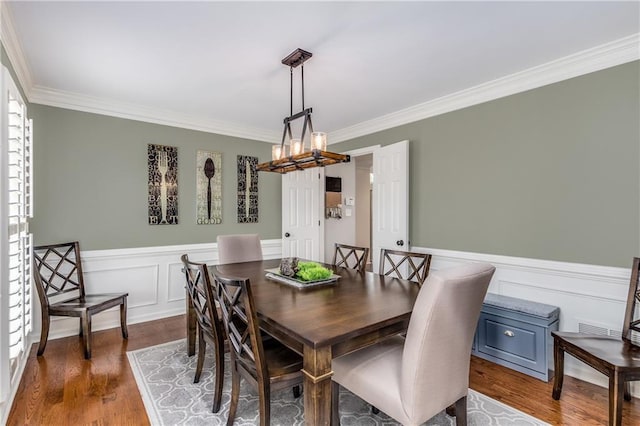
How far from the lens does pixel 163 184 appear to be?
3.83 m

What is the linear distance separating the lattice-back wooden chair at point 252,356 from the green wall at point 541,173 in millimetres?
2262

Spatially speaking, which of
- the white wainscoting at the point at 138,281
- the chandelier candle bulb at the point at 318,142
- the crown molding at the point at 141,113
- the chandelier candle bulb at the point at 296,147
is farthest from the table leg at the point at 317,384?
the crown molding at the point at 141,113

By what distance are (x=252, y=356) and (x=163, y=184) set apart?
2.87 metres

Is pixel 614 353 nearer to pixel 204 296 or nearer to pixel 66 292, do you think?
pixel 204 296

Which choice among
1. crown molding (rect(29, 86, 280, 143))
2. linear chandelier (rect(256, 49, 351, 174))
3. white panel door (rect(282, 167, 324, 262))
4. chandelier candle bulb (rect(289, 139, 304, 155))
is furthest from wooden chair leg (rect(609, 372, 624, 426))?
crown molding (rect(29, 86, 280, 143))

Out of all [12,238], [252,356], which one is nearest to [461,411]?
[252,356]

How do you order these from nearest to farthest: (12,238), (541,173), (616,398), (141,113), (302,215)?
(616,398)
(12,238)
(541,173)
(141,113)
(302,215)

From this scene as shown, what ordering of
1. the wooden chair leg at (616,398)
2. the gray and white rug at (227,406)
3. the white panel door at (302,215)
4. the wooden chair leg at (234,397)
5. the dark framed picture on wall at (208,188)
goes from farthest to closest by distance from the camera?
the white panel door at (302,215), the dark framed picture on wall at (208,188), the gray and white rug at (227,406), the wooden chair leg at (234,397), the wooden chair leg at (616,398)

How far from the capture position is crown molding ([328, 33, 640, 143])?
7.49 feet

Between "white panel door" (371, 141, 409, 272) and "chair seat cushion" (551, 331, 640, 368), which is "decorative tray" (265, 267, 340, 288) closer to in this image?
"white panel door" (371, 141, 409, 272)

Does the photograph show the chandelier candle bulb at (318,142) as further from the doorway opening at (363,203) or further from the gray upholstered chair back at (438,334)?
the doorway opening at (363,203)

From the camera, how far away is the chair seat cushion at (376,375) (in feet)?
4.82

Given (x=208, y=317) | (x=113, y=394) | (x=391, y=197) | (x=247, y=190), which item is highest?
(x=247, y=190)

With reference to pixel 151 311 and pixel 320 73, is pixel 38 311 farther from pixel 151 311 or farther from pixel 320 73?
pixel 320 73
